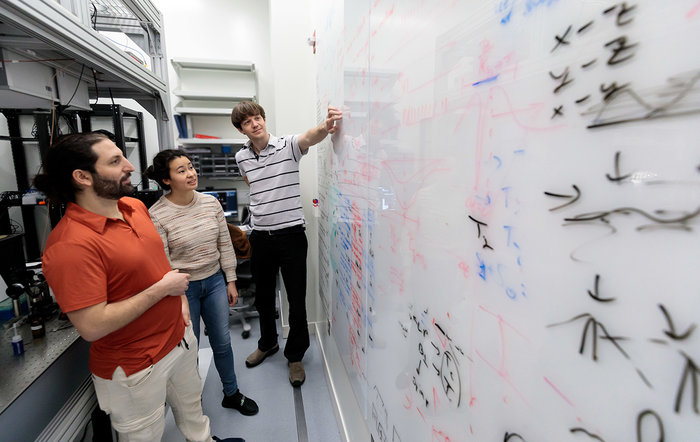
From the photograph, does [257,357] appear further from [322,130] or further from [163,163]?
[322,130]

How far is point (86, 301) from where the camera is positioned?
0.87 metres

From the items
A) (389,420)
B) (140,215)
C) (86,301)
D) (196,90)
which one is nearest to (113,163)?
(140,215)

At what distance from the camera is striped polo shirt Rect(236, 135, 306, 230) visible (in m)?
1.75

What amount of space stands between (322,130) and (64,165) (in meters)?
0.95

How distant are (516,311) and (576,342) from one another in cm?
8

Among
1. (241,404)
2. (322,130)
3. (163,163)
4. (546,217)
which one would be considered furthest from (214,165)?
(546,217)

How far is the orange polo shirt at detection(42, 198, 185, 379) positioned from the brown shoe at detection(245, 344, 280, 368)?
1076mm

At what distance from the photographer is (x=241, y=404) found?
1769 millimetres

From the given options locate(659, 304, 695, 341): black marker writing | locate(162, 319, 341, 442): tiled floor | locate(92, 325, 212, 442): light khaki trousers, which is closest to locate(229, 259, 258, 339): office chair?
locate(162, 319, 341, 442): tiled floor

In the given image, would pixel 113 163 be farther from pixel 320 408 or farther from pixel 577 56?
pixel 320 408

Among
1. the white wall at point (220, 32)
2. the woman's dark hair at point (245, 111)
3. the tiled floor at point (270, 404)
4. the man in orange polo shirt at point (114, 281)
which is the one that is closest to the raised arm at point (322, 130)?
the woman's dark hair at point (245, 111)

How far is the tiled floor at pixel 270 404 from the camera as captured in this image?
164 centimetres

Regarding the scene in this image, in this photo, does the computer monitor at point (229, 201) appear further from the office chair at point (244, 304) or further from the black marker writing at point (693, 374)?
the black marker writing at point (693, 374)

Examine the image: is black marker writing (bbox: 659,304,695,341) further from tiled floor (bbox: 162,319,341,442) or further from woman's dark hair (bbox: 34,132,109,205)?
tiled floor (bbox: 162,319,341,442)
